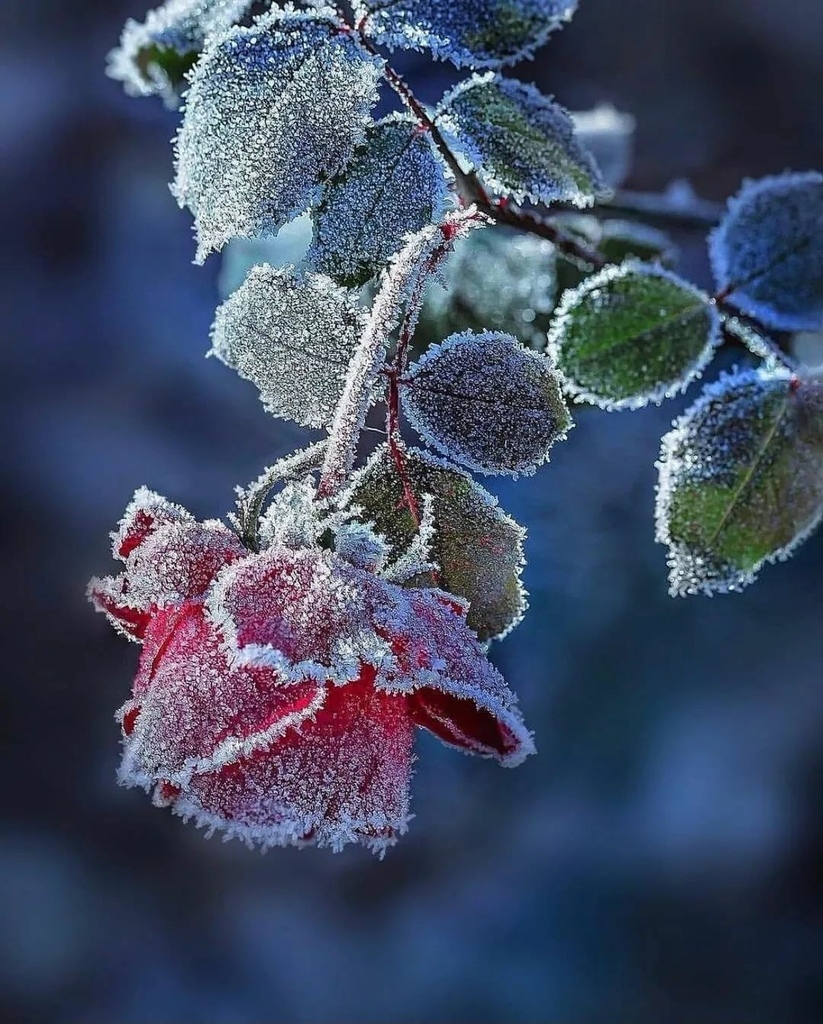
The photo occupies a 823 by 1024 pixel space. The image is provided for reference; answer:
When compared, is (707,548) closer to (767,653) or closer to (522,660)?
(522,660)

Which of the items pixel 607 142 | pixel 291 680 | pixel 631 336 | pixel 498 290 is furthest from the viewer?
pixel 607 142

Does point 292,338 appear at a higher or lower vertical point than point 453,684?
higher

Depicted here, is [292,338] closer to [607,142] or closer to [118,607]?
[118,607]

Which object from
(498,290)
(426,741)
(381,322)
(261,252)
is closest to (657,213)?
(498,290)

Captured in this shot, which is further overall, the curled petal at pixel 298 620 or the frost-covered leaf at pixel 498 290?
the frost-covered leaf at pixel 498 290

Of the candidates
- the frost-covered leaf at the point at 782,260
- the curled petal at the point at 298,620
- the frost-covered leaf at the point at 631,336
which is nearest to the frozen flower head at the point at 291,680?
the curled petal at the point at 298,620

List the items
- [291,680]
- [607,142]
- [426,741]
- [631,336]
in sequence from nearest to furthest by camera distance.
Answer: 1. [291,680]
2. [631,336]
3. [607,142]
4. [426,741]

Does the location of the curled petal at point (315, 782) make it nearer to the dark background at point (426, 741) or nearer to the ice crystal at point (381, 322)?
the ice crystal at point (381, 322)
